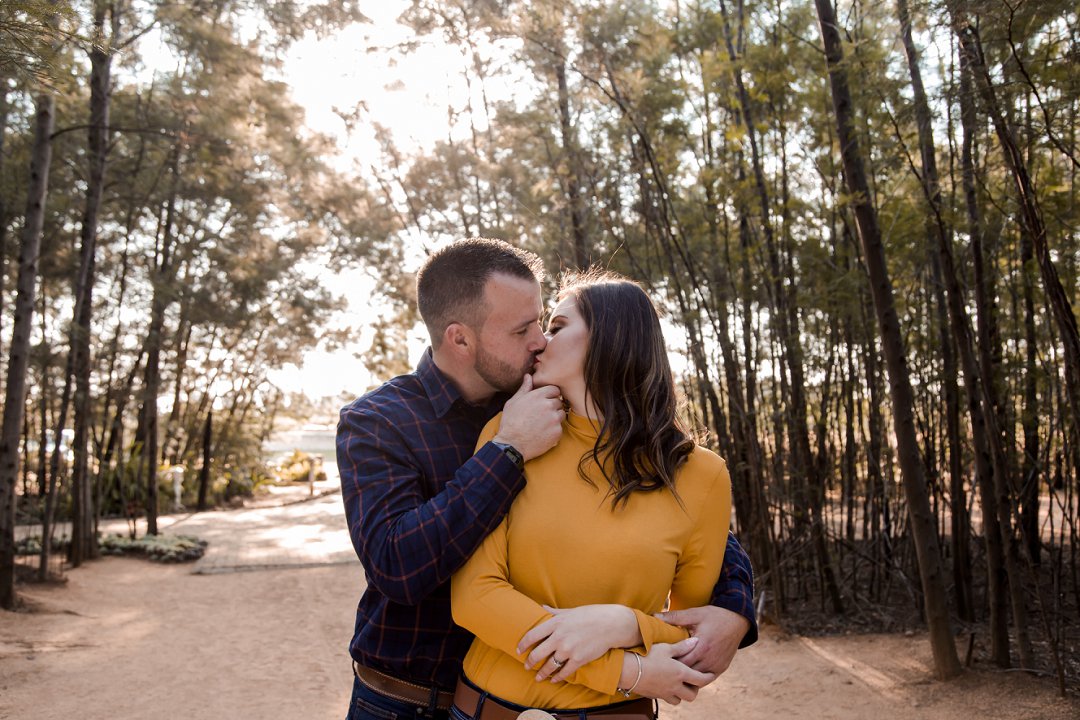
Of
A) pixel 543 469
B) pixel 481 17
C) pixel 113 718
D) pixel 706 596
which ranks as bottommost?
pixel 113 718

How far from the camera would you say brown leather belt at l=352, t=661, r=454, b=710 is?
59.7 inches

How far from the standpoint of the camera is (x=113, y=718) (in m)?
4.01

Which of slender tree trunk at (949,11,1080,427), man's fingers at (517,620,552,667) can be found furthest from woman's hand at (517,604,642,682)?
slender tree trunk at (949,11,1080,427)

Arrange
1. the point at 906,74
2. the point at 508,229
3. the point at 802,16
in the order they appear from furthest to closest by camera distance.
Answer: the point at 508,229 < the point at 802,16 < the point at 906,74

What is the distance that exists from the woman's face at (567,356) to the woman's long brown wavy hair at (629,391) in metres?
0.01

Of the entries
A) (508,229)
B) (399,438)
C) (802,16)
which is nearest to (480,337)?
(399,438)

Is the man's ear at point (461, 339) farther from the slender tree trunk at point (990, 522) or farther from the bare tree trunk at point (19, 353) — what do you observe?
the bare tree trunk at point (19, 353)

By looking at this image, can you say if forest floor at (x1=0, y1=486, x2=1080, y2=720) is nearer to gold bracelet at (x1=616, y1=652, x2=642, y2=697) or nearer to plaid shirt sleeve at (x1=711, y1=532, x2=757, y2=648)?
plaid shirt sleeve at (x1=711, y1=532, x2=757, y2=648)

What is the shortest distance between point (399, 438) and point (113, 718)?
3.41 m

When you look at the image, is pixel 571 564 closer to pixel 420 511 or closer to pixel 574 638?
pixel 574 638

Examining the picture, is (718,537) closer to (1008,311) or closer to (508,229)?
(1008,311)

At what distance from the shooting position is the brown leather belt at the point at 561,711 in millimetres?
1313

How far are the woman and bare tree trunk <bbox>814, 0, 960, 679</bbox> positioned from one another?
2.94 m

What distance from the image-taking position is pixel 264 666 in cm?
504
